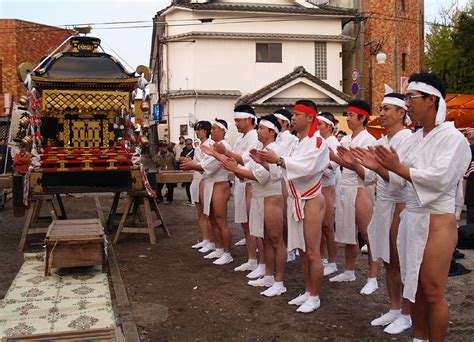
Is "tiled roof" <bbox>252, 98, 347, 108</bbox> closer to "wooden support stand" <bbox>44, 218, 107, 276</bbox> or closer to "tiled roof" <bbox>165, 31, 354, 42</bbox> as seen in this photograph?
"tiled roof" <bbox>165, 31, 354, 42</bbox>

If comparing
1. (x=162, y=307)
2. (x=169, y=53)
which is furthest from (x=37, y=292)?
(x=169, y=53)

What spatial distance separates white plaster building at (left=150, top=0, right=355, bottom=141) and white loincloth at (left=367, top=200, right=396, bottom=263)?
17.9 m

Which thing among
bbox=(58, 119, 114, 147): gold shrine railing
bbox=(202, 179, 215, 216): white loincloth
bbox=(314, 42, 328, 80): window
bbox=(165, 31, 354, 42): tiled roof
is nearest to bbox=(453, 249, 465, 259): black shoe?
bbox=(202, 179, 215, 216): white loincloth

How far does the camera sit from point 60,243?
255 inches

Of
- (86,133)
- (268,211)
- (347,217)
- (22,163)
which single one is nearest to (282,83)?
(22,163)

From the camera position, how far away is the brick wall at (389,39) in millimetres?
24641

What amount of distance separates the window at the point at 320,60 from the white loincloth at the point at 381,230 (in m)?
20.5

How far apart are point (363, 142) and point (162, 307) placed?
2835 mm

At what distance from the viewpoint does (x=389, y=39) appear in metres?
24.7

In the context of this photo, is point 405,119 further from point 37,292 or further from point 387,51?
point 387,51

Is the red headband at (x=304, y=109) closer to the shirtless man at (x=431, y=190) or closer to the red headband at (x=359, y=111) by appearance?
the red headband at (x=359, y=111)

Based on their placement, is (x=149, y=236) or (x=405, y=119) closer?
(x=405, y=119)

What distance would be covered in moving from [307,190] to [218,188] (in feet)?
8.11

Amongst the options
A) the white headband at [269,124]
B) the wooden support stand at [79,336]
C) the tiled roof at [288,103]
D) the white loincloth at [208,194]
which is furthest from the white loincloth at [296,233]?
the tiled roof at [288,103]
